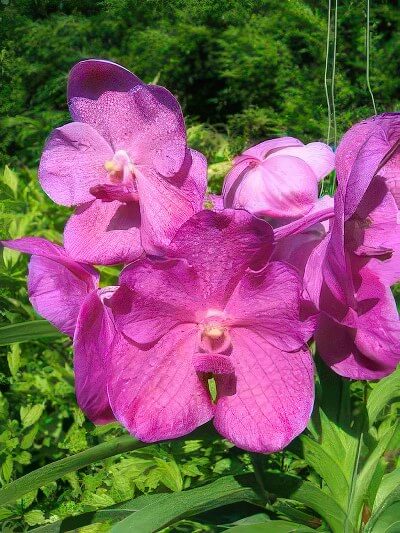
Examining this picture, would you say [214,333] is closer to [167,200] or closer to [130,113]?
[167,200]

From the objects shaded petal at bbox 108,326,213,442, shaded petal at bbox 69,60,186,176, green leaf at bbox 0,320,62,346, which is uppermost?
shaded petal at bbox 69,60,186,176

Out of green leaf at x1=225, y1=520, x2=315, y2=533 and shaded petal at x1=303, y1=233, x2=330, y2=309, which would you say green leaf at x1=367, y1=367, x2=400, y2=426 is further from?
shaded petal at x1=303, y1=233, x2=330, y2=309

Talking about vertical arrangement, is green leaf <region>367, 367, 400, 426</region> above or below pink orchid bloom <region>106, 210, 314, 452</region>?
below

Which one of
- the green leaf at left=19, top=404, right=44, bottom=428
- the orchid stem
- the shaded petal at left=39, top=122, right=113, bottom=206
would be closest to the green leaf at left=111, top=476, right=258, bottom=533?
the orchid stem

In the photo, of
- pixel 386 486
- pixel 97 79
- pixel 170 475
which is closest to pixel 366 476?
pixel 386 486

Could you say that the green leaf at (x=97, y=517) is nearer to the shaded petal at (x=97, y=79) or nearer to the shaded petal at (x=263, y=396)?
the shaded petal at (x=263, y=396)

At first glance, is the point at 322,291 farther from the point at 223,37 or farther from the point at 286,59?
the point at 223,37
